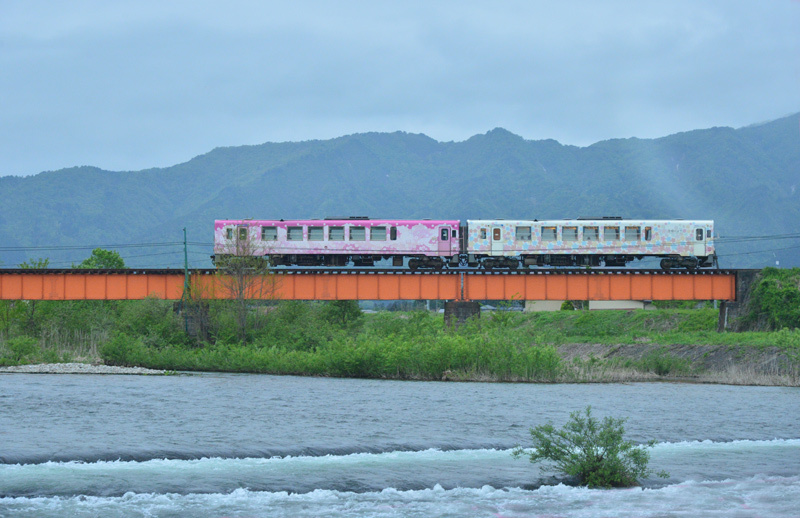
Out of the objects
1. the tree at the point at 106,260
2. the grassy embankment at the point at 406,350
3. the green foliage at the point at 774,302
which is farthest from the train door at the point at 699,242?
the tree at the point at 106,260

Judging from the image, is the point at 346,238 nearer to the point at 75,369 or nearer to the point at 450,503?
the point at 75,369

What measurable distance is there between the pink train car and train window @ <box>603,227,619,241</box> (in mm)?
9057

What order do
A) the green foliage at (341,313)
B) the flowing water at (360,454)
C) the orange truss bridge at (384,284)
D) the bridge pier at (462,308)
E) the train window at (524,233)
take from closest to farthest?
the flowing water at (360,454) → the bridge pier at (462,308) → the orange truss bridge at (384,284) → the train window at (524,233) → the green foliage at (341,313)

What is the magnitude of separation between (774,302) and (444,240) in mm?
19706

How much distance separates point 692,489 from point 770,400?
15727 millimetres

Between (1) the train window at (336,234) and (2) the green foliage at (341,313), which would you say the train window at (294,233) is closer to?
(1) the train window at (336,234)

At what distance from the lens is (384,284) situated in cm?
5572

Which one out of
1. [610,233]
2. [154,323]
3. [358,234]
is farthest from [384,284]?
[610,233]

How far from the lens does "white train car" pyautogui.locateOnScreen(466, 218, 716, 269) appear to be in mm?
57500

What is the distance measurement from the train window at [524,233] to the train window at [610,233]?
15.3ft

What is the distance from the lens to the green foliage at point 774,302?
176 ft

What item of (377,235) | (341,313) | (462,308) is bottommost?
(341,313)

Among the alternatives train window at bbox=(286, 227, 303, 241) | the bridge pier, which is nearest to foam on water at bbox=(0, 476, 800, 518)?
the bridge pier

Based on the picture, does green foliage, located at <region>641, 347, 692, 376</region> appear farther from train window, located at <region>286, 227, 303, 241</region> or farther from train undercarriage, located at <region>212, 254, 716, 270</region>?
train window, located at <region>286, 227, 303, 241</region>
